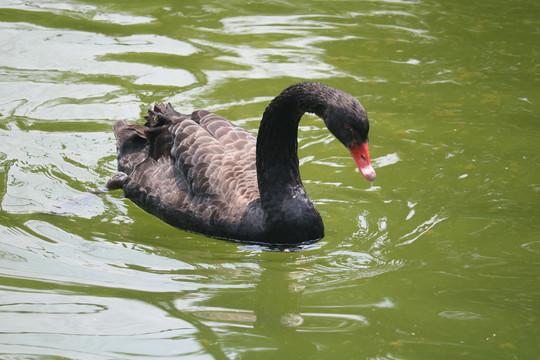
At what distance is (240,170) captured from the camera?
696 cm

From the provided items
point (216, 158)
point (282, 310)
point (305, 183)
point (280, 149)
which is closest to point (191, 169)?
point (216, 158)

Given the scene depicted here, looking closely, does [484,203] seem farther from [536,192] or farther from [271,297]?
[271,297]

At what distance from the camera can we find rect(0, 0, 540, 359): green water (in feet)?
16.9

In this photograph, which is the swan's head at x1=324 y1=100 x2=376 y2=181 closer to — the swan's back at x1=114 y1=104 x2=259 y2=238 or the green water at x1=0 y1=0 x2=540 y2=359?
the green water at x1=0 y1=0 x2=540 y2=359

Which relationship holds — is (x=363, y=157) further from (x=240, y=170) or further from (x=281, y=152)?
(x=240, y=170)

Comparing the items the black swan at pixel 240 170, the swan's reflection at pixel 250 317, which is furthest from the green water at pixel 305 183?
the black swan at pixel 240 170

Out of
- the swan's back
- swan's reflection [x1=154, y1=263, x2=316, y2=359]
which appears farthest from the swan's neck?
swan's reflection [x1=154, y1=263, x2=316, y2=359]

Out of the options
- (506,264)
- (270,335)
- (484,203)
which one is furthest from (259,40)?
(270,335)

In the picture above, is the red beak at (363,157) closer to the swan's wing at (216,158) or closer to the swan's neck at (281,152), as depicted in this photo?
the swan's neck at (281,152)

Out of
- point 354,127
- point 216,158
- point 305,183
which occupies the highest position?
point 354,127

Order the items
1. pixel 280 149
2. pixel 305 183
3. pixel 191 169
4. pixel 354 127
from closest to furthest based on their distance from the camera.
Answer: pixel 354 127
pixel 280 149
pixel 191 169
pixel 305 183

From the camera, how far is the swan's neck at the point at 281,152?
6430mm

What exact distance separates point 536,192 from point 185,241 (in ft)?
9.74

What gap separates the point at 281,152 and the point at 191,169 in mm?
800
